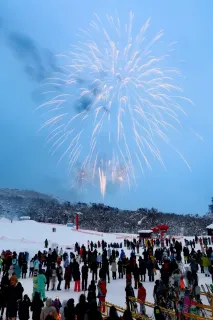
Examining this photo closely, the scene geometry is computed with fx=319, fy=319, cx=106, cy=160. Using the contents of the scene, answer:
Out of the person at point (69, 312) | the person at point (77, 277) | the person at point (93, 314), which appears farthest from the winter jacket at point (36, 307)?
the person at point (77, 277)

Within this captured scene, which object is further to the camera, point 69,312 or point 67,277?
point 67,277

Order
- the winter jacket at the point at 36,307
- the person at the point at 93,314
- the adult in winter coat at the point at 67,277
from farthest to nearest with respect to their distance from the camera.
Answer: the adult in winter coat at the point at 67,277, the winter jacket at the point at 36,307, the person at the point at 93,314

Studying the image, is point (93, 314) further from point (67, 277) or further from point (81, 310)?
point (67, 277)

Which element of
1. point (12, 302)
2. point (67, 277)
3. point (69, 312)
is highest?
point (67, 277)

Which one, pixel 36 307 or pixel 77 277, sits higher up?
pixel 77 277

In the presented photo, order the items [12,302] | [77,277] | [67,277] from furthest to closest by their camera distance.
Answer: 1. [67,277]
2. [77,277]
3. [12,302]

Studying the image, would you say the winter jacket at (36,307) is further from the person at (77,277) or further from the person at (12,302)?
the person at (77,277)

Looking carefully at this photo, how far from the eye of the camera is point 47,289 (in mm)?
16203

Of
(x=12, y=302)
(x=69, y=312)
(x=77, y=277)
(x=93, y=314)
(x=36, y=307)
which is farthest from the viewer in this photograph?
(x=77, y=277)

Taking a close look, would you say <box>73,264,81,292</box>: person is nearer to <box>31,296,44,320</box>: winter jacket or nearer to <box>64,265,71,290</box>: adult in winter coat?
<box>64,265,71,290</box>: adult in winter coat

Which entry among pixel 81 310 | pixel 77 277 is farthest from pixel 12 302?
pixel 77 277

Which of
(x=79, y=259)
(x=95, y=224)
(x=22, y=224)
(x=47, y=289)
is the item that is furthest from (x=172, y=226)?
(x=47, y=289)

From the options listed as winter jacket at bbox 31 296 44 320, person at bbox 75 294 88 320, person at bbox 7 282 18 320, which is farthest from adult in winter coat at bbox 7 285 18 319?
person at bbox 75 294 88 320

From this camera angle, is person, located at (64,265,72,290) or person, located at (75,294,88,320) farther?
person, located at (64,265,72,290)
